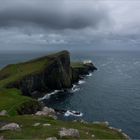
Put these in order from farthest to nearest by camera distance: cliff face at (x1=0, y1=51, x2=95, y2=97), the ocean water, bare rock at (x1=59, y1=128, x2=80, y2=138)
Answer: cliff face at (x1=0, y1=51, x2=95, y2=97), the ocean water, bare rock at (x1=59, y1=128, x2=80, y2=138)

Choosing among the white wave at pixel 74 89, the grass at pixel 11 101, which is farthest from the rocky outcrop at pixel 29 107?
the white wave at pixel 74 89

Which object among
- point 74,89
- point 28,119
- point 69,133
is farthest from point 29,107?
point 74,89

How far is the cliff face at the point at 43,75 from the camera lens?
129500 mm

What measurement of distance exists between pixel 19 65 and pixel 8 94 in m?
64.1

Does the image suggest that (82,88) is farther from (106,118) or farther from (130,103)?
(106,118)

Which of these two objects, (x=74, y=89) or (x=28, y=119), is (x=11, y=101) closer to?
(x=28, y=119)

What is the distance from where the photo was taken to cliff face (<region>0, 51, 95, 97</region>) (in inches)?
5098

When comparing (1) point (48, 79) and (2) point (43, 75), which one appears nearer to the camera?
(2) point (43, 75)

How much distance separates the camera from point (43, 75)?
14425 cm

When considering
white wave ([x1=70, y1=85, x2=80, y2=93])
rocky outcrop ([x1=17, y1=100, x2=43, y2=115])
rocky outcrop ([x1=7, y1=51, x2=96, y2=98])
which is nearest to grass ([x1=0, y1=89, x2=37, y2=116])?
rocky outcrop ([x1=17, y1=100, x2=43, y2=115])

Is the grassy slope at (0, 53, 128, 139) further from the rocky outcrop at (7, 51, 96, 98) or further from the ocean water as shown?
the ocean water

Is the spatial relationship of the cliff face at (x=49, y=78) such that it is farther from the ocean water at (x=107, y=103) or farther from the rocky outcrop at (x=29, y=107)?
the rocky outcrop at (x=29, y=107)

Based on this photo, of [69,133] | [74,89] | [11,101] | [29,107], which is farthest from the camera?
[74,89]

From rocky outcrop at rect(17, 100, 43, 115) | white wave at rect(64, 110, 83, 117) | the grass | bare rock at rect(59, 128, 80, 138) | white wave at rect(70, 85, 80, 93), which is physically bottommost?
white wave at rect(70, 85, 80, 93)
